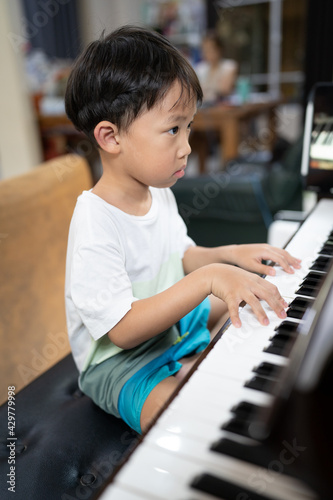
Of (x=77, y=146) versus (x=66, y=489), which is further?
(x=77, y=146)

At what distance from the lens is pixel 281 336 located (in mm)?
676

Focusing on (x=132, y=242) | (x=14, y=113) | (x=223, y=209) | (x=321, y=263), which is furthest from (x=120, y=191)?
(x=14, y=113)

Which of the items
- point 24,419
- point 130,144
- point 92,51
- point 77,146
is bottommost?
point 77,146

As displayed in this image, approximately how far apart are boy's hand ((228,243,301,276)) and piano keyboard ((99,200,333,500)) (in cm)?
15

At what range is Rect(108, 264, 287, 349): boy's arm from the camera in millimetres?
733

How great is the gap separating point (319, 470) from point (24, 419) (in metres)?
0.67

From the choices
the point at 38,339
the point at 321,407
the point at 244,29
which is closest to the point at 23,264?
the point at 38,339

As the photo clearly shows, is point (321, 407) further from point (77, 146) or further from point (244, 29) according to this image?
point (244, 29)

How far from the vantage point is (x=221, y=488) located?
1.47 ft

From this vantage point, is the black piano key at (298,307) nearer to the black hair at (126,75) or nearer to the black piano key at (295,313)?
the black piano key at (295,313)

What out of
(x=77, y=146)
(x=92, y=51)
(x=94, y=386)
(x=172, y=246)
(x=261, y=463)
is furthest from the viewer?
(x=77, y=146)

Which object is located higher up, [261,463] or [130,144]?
[130,144]

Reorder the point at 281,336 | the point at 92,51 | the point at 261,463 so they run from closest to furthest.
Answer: the point at 261,463 < the point at 281,336 < the point at 92,51

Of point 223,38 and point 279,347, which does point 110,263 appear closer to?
point 279,347
